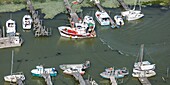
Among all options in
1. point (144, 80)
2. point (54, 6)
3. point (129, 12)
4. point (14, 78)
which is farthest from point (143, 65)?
point (54, 6)

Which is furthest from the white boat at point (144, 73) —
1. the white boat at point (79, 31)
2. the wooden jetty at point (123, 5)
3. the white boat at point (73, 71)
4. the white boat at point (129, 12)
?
the wooden jetty at point (123, 5)

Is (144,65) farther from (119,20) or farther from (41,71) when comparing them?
(119,20)

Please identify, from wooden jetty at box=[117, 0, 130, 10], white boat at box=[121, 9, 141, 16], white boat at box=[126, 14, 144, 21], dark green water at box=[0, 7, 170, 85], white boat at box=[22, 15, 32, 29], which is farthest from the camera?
wooden jetty at box=[117, 0, 130, 10]

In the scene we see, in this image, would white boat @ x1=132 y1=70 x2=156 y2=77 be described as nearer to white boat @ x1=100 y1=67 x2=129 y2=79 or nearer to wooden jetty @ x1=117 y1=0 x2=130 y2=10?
white boat @ x1=100 y1=67 x2=129 y2=79

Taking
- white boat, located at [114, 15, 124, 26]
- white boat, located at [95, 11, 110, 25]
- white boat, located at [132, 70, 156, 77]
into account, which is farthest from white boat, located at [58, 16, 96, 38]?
white boat, located at [132, 70, 156, 77]

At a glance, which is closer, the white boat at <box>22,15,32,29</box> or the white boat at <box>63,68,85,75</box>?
the white boat at <box>63,68,85,75</box>

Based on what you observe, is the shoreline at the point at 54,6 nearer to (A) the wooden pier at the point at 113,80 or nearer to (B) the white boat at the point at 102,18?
(B) the white boat at the point at 102,18
